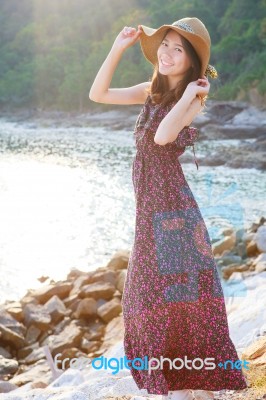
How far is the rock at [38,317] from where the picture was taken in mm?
7082

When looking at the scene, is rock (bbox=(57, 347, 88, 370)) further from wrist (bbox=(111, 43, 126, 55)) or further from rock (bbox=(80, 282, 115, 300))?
wrist (bbox=(111, 43, 126, 55))

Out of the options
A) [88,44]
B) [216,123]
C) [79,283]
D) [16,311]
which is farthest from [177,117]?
[88,44]

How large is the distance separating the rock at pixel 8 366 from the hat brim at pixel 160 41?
14.3 feet

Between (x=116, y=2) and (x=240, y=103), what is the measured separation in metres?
30.6

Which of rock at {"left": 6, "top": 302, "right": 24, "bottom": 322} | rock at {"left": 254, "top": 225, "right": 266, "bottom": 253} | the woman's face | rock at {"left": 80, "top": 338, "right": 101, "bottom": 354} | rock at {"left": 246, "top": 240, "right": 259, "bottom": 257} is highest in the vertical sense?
the woman's face

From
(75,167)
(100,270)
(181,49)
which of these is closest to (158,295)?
(181,49)

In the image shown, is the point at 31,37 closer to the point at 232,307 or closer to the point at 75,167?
the point at 75,167

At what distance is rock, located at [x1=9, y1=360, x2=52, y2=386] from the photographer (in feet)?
18.5

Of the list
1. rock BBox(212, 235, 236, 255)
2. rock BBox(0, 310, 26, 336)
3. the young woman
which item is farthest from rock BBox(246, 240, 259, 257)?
the young woman

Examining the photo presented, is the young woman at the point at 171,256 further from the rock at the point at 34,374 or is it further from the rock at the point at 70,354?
the rock at the point at 70,354

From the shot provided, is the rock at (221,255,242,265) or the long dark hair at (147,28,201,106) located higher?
the long dark hair at (147,28,201,106)

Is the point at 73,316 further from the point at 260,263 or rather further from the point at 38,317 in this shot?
the point at 260,263

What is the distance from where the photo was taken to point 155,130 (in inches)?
96.3

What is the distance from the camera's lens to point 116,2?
198 ft
